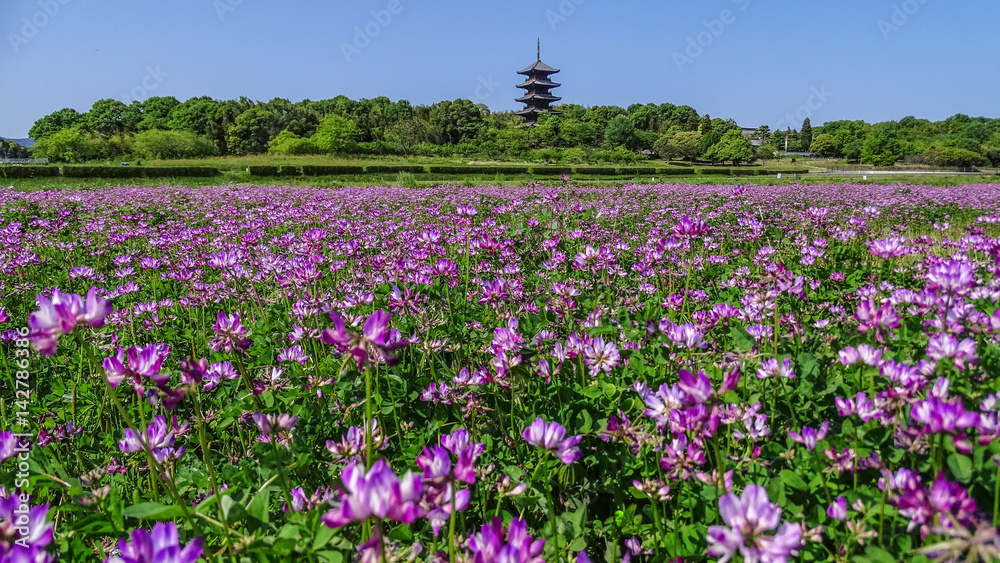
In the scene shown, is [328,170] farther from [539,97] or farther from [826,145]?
[826,145]

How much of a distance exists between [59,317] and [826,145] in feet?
420

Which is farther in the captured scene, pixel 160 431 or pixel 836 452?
pixel 160 431

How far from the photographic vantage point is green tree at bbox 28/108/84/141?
89.6m

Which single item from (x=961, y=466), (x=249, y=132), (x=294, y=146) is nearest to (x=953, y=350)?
(x=961, y=466)

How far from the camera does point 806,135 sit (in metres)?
117

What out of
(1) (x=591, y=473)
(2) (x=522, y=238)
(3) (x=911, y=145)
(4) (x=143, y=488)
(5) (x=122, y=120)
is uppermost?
(5) (x=122, y=120)

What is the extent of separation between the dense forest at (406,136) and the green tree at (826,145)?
20 centimetres

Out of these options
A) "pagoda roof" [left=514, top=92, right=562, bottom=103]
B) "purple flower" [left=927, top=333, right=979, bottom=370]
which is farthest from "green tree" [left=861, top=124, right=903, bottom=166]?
"purple flower" [left=927, top=333, right=979, bottom=370]

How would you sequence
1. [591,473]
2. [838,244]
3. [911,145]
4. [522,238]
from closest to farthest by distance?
[591,473] → [522,238] → [838,244] → [911,145]

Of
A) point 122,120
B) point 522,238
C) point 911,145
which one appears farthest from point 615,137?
point 522,238

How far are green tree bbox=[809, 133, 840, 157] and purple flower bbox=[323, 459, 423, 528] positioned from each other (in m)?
127

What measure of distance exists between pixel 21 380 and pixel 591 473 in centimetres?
332

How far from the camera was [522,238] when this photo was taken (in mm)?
5051

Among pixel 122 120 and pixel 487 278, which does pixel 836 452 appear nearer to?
pixel 487 278
